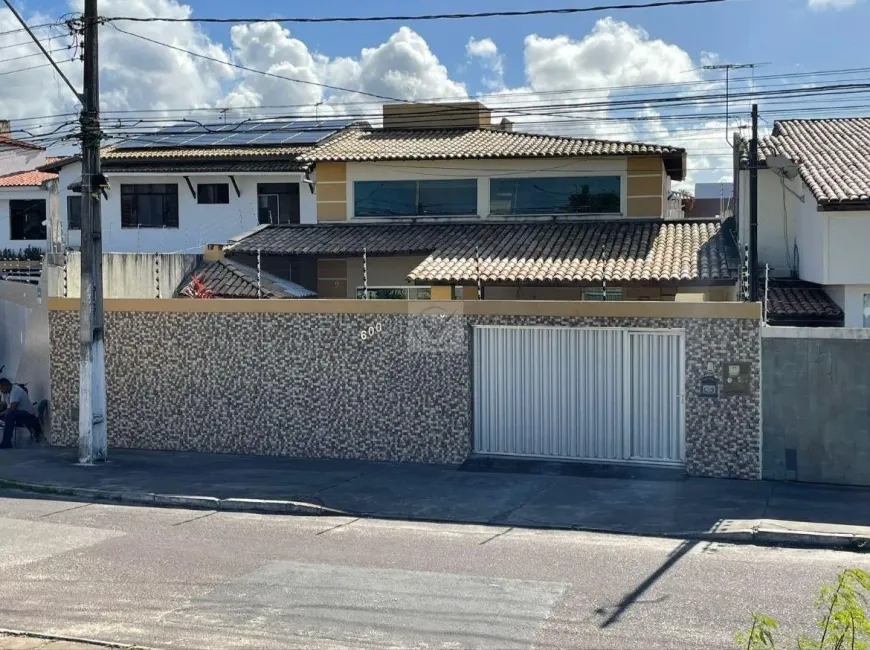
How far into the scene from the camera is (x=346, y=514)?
11.8 meters

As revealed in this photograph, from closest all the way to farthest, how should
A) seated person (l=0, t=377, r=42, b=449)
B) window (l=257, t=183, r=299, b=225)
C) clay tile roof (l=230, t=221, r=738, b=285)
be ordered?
1. seated person (l=0, t=377, r=42, b=449)
2. clay tile roof (l=230, t=221, r=738, b=285)
3. window (l=257, t=183, r=299, b=225)

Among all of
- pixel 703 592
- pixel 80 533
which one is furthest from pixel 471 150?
pixel 703 592

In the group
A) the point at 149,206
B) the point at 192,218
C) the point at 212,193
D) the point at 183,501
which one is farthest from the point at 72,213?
the point at 183,501

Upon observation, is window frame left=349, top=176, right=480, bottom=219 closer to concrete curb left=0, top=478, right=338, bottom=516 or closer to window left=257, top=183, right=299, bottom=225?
window left=257, top=183, right=299, bottom=225

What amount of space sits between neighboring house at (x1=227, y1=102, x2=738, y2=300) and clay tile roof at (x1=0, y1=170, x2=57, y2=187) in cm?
1549

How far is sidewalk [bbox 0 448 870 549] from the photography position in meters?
10.9

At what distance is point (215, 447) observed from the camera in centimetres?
1589

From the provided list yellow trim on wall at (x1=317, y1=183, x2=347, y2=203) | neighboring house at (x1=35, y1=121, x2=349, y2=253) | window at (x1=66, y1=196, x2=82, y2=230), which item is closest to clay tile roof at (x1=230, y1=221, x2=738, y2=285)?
yellow trim on wall at (x1=317, y1=183, x2=347, y2=203)

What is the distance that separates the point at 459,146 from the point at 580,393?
12.8 m

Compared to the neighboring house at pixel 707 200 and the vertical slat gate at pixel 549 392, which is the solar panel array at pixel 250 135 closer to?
the vertical slat gate at pixel 549 392

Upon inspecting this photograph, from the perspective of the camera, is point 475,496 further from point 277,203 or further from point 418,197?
point 277,203

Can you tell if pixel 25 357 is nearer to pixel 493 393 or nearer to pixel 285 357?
pixel 285 357

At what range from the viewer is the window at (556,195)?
79.0ft

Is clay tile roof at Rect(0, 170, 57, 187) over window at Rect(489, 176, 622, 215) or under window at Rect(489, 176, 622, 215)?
over
